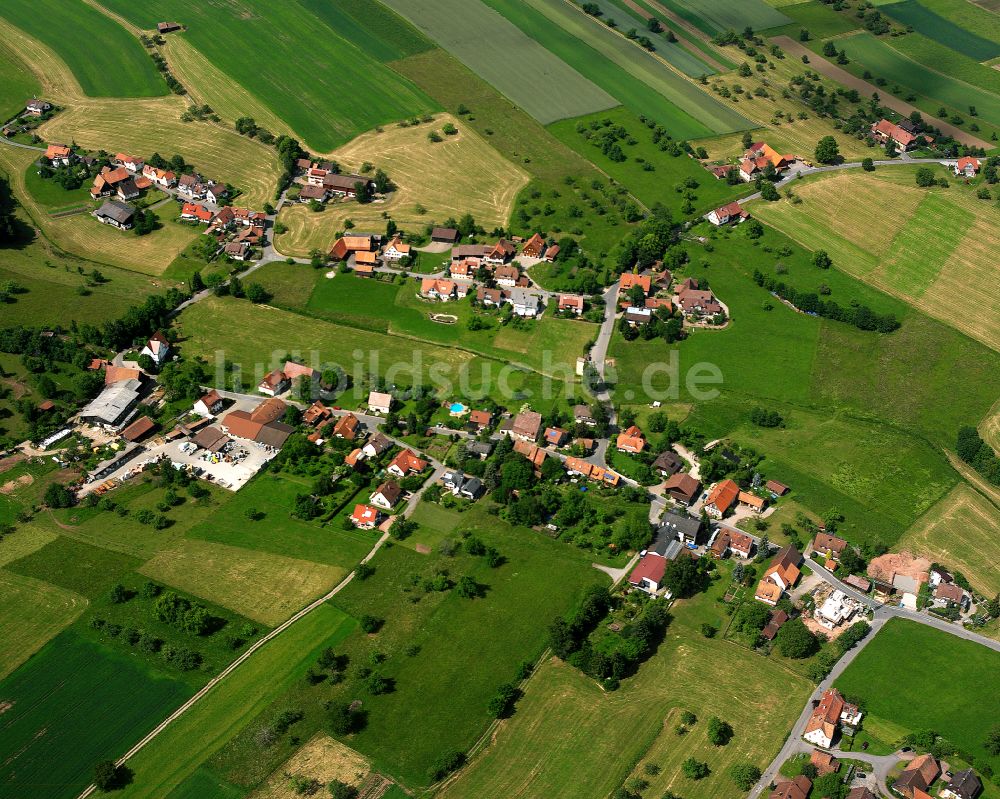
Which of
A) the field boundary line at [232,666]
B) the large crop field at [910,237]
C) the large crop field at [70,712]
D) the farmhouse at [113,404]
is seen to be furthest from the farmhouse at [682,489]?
the farmhouse at [113,404]

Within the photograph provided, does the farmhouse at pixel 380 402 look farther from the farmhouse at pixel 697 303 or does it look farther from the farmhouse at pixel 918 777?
the farmhouse at pixel 918 777

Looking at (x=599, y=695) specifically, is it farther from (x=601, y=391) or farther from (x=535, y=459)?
(x=601, y=391)

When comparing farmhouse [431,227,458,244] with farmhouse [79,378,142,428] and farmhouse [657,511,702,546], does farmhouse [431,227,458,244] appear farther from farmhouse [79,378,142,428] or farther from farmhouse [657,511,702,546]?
farmhouse [657,511,702,546]

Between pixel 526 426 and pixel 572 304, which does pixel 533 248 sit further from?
pixel 526 426

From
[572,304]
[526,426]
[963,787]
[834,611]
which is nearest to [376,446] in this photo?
[526,426]

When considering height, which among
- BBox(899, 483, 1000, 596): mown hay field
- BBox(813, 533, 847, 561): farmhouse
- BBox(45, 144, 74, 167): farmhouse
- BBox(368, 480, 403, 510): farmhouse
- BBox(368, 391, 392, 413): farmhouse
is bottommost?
BBox(368, 480, 403, 510): farmhouse

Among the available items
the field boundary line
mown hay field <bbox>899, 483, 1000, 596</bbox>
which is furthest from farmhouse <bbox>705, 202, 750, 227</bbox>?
the field boundary line
